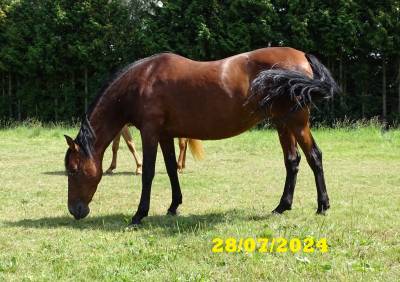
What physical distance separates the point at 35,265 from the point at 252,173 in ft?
21.1

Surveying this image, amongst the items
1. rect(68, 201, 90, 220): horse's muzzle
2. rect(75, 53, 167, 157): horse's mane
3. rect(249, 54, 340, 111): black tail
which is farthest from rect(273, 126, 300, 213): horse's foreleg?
rect(68, 201, 90, 220): horse's muzzle

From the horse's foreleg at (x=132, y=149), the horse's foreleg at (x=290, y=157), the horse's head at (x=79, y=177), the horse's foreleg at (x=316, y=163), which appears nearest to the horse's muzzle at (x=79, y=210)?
the horse's head at (x=79, y=177)

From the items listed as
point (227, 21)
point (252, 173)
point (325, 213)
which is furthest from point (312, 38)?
point (325, 213)

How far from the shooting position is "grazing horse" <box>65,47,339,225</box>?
19.6 feet

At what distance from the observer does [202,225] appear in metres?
5.61

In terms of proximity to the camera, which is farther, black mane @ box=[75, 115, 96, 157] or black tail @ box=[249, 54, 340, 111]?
black mane @ box=[75, 115, 96, 157]

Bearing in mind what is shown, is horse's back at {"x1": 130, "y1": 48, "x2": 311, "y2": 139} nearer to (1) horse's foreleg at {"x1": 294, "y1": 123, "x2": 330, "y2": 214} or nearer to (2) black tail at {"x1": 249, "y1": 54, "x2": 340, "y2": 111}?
(2) black tail at {"x1": 249, "y1": 54, "x2": 340, "y2": 111}

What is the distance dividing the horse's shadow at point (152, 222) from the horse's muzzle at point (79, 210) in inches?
3.8

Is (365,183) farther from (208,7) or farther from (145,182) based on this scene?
(208,7)

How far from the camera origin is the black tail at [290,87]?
5.75 meters

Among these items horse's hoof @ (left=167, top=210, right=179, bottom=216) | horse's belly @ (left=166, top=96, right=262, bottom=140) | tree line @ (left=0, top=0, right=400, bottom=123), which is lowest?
horse's hoof @ (left=167, top=210, right=179, bottom=216)

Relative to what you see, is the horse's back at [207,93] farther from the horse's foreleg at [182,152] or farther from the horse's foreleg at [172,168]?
the horse's foreleg at [182,152]

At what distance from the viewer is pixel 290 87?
575 cm
